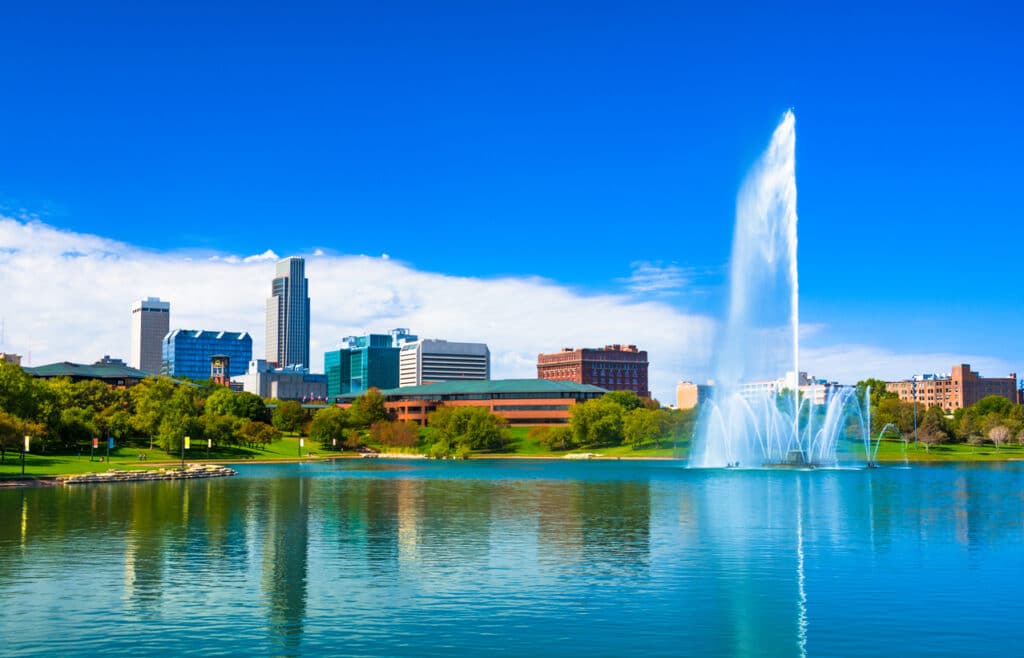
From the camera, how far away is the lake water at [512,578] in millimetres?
26672

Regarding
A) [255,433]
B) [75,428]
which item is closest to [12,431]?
[75,428]

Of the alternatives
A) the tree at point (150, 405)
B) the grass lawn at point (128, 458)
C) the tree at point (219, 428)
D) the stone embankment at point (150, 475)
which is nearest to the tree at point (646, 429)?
the grass lawn at point (128, 458)

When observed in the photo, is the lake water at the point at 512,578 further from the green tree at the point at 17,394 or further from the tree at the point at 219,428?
the tree at the point at 219,428

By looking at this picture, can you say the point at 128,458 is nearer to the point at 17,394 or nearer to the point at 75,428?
the point at 75,428

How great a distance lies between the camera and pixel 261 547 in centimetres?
4459

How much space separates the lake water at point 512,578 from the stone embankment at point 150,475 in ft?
79.8

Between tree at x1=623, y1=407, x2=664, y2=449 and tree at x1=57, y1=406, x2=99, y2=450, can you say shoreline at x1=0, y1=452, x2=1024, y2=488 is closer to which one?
tree at x1=623, y1=407, x2=664, y2=449

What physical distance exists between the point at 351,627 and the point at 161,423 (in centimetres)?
12291

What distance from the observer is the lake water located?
26.7m

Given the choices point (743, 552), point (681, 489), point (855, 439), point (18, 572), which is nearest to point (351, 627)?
point (18, 572)

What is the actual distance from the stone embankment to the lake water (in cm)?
2433

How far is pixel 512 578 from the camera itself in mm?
35938

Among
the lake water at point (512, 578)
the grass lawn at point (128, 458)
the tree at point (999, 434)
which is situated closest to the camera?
the lake water at point (512, 578)

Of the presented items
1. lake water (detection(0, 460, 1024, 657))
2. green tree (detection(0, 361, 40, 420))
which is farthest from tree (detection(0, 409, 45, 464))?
lake water (detection(0, 460, 1024, 657))
